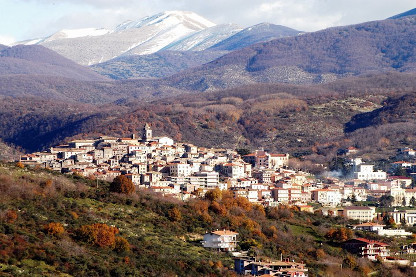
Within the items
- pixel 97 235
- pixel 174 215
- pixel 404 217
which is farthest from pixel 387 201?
pixel 97 235

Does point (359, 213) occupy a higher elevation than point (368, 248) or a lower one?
higher

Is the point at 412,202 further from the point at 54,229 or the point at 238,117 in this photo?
the point at 238,117

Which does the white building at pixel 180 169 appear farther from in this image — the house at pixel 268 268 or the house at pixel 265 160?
the house at pixel 268 268

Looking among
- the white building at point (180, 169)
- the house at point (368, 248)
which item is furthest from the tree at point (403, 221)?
the white building at point (180, 169)

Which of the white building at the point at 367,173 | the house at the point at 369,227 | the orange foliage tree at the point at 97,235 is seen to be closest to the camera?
the orange foliage tree at the point at 97,235

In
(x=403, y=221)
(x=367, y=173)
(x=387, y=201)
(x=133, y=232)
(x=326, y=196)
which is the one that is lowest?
(x=403, y=221)

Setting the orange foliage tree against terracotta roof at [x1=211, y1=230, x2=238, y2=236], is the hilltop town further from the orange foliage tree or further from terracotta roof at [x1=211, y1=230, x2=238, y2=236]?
the orange foliage tree

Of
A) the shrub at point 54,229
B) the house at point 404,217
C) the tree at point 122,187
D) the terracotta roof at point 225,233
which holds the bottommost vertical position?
the house at point 404,217
